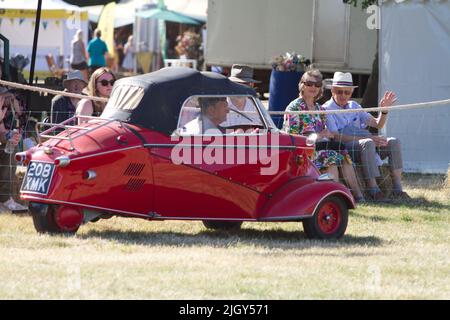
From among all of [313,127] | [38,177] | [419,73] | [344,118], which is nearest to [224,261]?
[38,177]

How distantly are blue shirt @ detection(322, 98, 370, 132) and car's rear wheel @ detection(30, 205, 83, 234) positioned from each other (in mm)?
4004

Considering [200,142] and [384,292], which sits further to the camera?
[200,142]

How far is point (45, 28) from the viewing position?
114 ft

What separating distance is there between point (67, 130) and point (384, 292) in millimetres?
3689

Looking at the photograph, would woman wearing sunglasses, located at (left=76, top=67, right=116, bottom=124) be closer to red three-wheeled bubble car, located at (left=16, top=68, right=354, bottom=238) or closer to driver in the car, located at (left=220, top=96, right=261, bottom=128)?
red three-wheeled bubble car, located at (left=16, top=68, right=354, bottom=238)

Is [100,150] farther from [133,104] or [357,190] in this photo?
[357,190]

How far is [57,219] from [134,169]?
0.80m

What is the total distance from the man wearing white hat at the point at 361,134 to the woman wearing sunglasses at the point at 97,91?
2.48 m

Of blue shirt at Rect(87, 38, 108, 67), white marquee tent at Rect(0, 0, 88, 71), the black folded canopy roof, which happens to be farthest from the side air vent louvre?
white marquee tent at Rect(0, 0, 88, 71)

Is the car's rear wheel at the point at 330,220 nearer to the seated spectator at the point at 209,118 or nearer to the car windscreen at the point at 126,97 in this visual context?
the seated spectator at the point at 209,118

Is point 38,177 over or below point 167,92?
below

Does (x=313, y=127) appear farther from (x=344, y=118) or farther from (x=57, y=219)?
(x=57, y=219)
